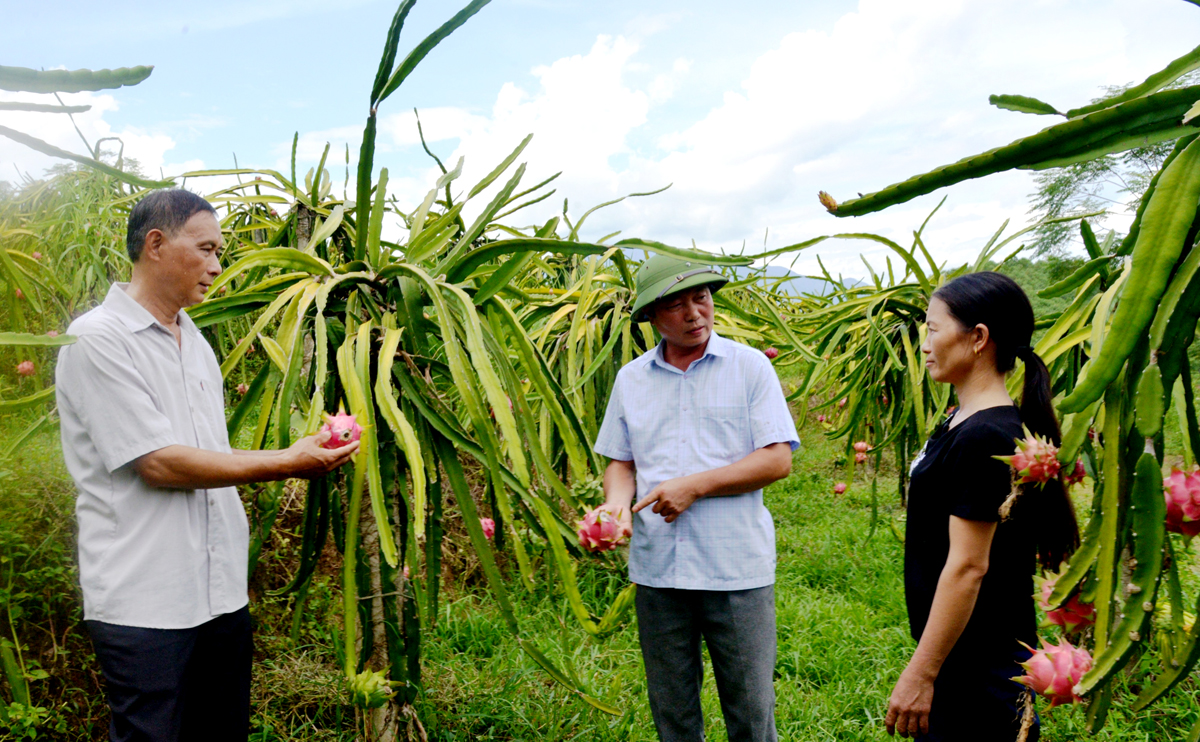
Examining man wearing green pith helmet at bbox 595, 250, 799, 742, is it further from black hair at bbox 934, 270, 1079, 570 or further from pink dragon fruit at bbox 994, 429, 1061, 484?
pink dragon fruit at bbox 994, 429, 1061, 484

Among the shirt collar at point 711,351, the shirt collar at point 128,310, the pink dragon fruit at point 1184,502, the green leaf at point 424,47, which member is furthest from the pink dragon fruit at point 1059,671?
the shirt collar at point 128,310

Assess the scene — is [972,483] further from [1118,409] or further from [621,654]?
[621,654]

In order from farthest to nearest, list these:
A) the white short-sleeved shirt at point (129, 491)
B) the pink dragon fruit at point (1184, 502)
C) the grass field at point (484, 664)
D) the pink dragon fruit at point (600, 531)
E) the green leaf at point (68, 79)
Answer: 1. the grass field at point (484, 664)
2. the pink dragon fruit at point (600, 531)
3. the white short-sleeved shirt at point (129, 491)
4. the pink dragon fruit at point (1184, 502)
5. the green leaf at point (68, 79)

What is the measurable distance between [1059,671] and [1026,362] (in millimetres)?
658

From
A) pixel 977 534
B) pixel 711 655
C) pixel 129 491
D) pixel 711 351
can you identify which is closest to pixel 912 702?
pixel 977 534

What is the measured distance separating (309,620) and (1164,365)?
2302mm

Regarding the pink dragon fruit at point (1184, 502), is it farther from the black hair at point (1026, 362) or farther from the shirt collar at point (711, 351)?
the shirt collar at point (711, 351)

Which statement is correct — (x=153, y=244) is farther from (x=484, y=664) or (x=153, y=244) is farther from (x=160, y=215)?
(x=484, y=664)

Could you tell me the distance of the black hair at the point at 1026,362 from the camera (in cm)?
115

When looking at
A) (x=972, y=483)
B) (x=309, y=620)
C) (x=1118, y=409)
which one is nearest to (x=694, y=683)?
(x=972, y=483)

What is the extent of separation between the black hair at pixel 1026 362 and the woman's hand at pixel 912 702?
27 cm

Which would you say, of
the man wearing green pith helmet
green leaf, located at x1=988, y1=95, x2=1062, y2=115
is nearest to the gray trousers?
the man wearing green pith helmet

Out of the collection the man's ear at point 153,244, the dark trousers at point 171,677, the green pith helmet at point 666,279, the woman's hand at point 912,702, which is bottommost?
the woman's hand at point 912,702

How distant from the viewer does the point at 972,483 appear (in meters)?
1.12
